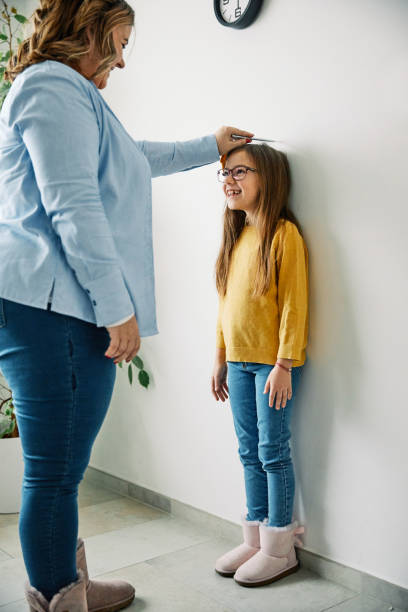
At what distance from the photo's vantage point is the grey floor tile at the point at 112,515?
7.14 ft

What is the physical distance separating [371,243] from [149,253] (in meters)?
0.63

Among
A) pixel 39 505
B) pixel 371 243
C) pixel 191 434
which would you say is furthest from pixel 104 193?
pixel 191 434

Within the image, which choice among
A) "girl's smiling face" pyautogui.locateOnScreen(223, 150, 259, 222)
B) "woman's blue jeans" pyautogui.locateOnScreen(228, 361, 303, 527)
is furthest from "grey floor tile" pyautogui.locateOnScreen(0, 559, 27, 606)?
"girl's smiling face" pyautogui.locateOnScreen(223, 150, 259, 222)

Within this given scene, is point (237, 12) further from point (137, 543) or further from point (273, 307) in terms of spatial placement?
point (137, 543)

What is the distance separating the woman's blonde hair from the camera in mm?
1164

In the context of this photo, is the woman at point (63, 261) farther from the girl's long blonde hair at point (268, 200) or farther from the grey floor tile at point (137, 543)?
the grey floor tile at point (137, 543)

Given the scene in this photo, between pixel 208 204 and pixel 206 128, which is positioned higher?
pixel 206 128

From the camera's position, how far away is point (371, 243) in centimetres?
156

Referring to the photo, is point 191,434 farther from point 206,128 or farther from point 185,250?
point 206,128

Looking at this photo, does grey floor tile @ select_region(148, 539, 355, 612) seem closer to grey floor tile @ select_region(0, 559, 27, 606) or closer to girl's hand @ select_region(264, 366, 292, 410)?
grey floor tile @ select_region(0, 559, 27, 606)

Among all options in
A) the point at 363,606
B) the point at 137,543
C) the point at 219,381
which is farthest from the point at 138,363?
the point at 363,606

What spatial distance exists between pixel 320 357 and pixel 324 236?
0.34 metres

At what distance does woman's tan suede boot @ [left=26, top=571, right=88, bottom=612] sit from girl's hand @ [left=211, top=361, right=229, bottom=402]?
0.85m

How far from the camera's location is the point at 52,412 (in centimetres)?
111
